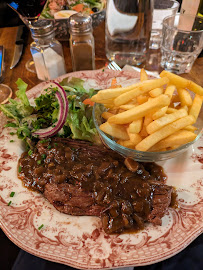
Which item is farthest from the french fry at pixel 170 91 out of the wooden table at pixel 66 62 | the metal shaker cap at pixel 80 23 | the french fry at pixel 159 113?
the metal shaker cap at pixel 80 23

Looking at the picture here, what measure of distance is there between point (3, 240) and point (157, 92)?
5.74 feet

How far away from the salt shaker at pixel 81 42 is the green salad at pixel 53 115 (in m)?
0.82

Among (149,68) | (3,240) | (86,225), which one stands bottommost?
(3,240)

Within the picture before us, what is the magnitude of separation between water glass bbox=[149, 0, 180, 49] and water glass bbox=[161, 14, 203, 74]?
Answer: 0.34 meters

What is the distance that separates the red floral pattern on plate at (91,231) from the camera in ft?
5.12

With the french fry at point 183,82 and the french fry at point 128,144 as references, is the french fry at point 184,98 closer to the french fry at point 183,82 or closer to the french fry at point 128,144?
the french fry at point 183,82

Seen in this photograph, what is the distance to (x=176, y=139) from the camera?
73.0 inches

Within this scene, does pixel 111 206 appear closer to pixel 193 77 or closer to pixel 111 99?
pixel 111 99

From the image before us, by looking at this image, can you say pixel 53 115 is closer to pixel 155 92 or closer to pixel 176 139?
pixel 155 92

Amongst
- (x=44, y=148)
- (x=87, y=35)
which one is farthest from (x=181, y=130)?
(x=87, y=35)

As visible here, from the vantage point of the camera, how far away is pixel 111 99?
6.87ft

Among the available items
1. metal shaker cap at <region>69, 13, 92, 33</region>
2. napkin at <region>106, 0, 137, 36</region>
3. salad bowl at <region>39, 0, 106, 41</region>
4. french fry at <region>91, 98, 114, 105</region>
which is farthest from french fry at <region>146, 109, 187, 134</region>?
salad bowl at <region>39, 0, 106, 41</region>

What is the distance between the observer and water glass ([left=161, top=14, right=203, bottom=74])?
315cm

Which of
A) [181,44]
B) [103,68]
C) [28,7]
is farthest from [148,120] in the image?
[28,7]
